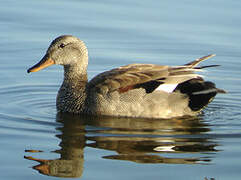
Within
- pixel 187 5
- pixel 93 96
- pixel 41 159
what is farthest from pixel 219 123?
pixel 187 5

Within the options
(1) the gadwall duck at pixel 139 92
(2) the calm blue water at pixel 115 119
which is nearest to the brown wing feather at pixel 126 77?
A: (1) the gadwall duck at pixel 139 92

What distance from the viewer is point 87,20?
629 inches

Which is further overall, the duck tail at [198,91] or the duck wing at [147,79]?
the duck tail at [198,91]

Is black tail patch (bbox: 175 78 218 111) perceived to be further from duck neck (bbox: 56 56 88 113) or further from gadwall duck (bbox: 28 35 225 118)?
duck neck (bbox: 56 56 88 113)

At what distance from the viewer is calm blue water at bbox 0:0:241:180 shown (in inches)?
340

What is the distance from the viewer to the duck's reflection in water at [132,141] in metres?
8.79

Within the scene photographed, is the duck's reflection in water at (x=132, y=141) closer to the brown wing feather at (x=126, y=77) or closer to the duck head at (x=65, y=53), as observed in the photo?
the brown wing feather at (x=126, y=77)

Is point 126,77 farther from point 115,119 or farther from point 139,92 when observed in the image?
point 115,119

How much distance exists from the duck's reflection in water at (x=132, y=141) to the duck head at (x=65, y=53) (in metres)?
1.00

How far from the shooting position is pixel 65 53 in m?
11.7

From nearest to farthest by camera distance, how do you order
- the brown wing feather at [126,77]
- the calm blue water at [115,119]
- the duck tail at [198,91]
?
the calm blue water at [115,119], the brown wing feather at [126,77], the duck tail at [198,91]

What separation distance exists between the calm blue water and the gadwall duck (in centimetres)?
22

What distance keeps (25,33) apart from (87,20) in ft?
5.17

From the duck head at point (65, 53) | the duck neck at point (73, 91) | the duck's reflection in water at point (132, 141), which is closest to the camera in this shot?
the duck's reflection in water at point (132, 141)
